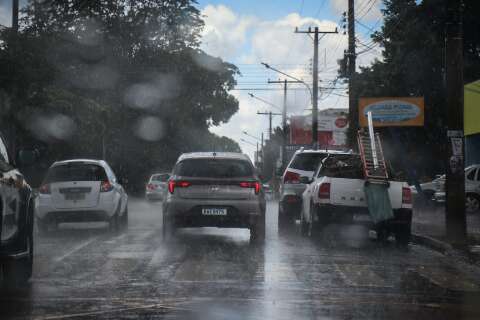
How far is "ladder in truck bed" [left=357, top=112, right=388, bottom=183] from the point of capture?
15696 mm

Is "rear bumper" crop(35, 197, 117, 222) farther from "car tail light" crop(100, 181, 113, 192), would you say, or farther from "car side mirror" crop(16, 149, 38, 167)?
"car side mirror" crop(16, 149, 38, 167)

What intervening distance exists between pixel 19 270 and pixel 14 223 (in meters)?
0.86

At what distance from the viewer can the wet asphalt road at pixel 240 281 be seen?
7.84m

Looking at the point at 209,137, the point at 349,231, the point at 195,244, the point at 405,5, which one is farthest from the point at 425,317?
the point at 209,137

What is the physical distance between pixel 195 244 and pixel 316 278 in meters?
5.40

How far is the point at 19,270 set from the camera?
377 inches

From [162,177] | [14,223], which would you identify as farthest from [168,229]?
[162,177]

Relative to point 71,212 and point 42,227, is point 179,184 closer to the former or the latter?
point 71,212

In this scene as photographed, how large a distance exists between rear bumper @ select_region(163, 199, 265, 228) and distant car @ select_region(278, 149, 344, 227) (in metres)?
4.68

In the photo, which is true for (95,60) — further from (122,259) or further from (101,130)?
(122,259)

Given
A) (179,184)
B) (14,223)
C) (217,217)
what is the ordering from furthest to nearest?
(179,184) → (217,217) → (14,223)

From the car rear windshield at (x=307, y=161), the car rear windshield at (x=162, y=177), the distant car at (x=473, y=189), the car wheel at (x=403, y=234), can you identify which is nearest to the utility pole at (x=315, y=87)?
the car rear windshield at (x=162, y=177)

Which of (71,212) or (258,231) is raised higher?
(71,212)

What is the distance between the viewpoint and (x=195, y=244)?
15586 millimetres
